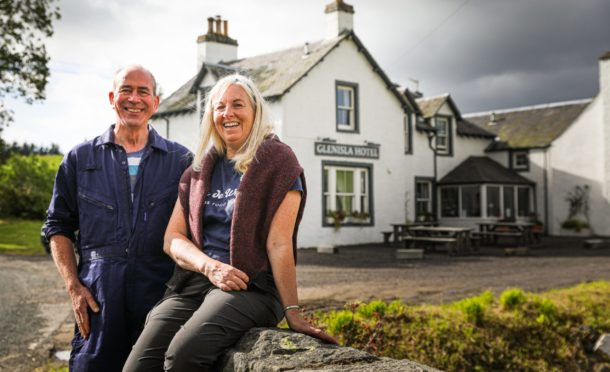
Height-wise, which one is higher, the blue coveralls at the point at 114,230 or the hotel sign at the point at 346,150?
the hotel sign at the point at 346,150

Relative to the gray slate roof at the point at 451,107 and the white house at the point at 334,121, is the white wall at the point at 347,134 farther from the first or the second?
the gray slate roof at the point at 451,107

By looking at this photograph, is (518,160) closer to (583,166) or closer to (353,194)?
(583,166)

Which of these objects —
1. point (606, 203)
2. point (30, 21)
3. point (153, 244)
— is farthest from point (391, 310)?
point (606, 203)

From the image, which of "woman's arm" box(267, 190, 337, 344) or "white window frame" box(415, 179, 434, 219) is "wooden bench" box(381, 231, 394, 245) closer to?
"white window frame" box(415, 179, 434, 219)

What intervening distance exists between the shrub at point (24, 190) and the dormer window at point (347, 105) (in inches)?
711

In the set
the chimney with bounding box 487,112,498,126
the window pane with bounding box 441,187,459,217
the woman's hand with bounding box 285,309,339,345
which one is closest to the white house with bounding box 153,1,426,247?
the window pane with bounding box 441,187,459,217

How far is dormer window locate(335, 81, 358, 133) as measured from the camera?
2153cm

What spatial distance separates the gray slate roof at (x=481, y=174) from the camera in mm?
26844

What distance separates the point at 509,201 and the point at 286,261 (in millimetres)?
27525

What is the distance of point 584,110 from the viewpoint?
28.5 metres

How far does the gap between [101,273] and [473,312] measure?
4.53 m

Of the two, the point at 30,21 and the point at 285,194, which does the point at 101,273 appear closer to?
the point at 285,194

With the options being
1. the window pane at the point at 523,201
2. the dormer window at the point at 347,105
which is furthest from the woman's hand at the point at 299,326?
the window pane at the point at 523,201

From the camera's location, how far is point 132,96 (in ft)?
11.0
